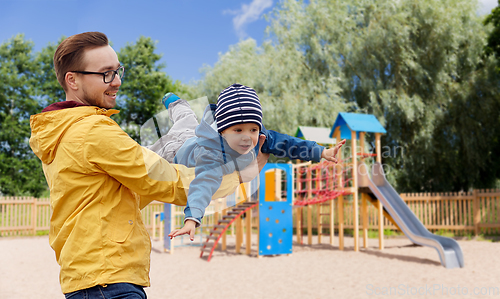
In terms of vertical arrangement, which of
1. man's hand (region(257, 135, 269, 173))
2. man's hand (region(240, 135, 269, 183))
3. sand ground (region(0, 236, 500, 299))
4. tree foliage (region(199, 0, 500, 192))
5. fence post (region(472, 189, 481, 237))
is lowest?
sand ground (region(0, 236, 500, 299))

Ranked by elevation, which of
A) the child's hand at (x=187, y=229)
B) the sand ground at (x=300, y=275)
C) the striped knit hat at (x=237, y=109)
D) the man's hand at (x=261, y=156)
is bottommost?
the sand ground at (x=300, y=275)

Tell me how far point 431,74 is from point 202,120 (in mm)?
17565

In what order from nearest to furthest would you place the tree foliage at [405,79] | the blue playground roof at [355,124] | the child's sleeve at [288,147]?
the child's sleeve at [288,147], the blue playground roof at [355,124], the tree foliage at [405,79]

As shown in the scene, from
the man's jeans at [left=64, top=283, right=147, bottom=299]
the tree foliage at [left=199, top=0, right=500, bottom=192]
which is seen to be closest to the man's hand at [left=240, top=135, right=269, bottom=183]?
the man's jeans at [left=64, top=283, right=147, bottom=299]

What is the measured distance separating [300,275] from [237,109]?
677cm

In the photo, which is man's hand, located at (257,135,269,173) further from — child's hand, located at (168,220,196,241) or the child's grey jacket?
child's hand, located at (168,220,196,241)

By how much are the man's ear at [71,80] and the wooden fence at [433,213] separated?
12860mm

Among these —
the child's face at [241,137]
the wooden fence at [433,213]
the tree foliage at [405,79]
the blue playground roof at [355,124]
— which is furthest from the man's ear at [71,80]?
the tree foliage at [405,79]

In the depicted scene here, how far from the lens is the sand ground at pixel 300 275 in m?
6.18

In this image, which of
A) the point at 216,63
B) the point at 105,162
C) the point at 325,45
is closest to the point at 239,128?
the point at 105,162

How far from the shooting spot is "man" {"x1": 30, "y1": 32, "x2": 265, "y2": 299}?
1375 mm

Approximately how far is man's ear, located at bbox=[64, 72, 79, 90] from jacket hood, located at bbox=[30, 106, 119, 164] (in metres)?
0.12

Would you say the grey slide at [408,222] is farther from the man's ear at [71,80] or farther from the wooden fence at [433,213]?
the man's ear at [71,80]

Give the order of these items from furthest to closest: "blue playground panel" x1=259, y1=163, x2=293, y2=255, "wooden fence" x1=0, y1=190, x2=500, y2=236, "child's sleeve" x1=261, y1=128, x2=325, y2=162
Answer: "wooden fence" x1=0, y1=190, x2=500, y2=236, "blue playground panel" x1=259, y1=163, x2=293, y2=255, "child's sleeve" x1=261, y1=128, x2=325, y2=162
